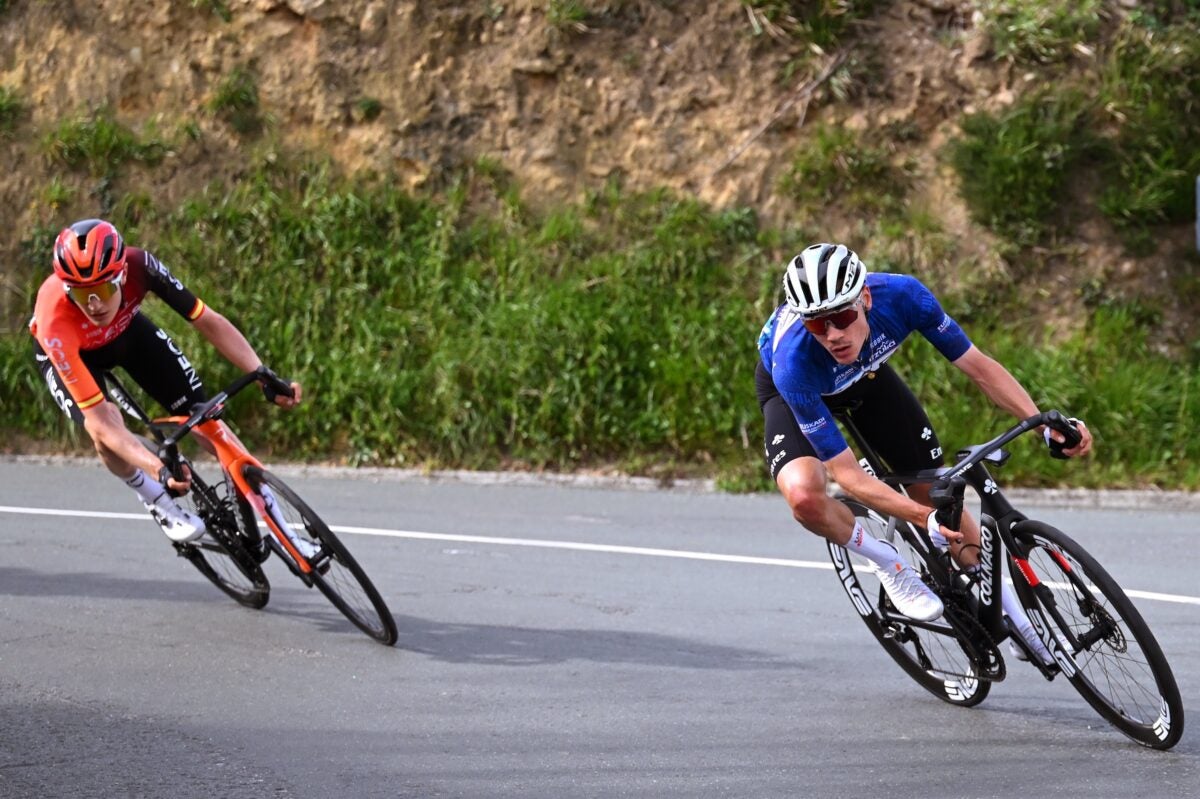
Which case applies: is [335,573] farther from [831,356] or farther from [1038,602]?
[1038,602]

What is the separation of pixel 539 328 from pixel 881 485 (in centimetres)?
826

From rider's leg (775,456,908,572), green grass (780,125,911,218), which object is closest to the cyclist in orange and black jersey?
rider's leg (775,456,908,572)

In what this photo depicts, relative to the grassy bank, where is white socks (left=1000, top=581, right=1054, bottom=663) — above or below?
above

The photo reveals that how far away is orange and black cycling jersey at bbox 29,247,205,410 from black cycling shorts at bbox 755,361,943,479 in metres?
3.14

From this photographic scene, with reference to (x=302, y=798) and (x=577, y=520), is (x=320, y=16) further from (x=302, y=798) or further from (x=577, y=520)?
(x=302, y=798)

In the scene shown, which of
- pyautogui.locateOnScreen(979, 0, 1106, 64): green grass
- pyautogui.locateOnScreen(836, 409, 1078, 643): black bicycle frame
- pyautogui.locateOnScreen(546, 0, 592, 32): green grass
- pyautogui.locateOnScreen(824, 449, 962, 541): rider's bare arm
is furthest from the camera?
pyautogui.locateOnScreen(546, 0, 592, 32): green grass

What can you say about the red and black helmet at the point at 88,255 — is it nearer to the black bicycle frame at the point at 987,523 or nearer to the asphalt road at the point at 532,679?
the asphalt road at the point at 532,679

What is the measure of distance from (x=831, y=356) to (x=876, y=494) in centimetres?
58

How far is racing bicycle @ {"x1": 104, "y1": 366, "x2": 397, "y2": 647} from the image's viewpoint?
714cm

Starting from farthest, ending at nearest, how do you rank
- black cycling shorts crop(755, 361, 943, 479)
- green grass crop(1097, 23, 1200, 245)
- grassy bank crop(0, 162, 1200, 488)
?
1. green grass crop(1097, 23, 1200, 245)
2. grassy bank crop(0, 162, 1200, 488)
3. black cycling shorts crop(755, 361, 943, 479)

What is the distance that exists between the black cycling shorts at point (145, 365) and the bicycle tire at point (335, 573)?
0.86m

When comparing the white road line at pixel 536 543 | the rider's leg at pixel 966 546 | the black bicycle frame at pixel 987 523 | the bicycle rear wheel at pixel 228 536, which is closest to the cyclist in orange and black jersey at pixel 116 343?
the bicycle rear wheel at pixel 228 536

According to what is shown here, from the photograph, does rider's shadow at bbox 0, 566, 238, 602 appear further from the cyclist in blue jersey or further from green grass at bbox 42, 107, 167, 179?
green grass at bbox 42, 107, 167, 179

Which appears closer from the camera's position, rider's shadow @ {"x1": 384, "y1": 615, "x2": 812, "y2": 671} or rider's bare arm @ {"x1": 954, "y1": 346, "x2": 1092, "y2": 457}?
rider's bare arm @ {"x1": 954, "y1": 346, "x2": 1092, "y2": 457}
